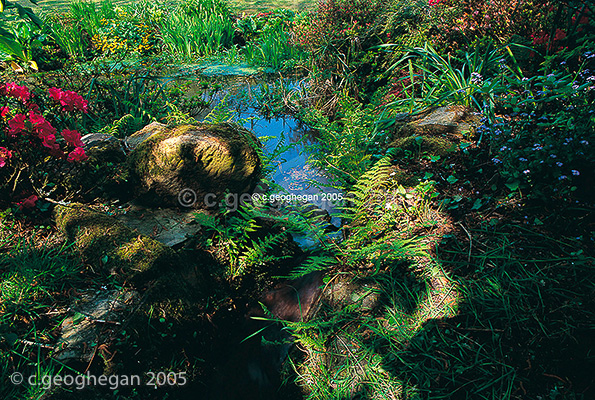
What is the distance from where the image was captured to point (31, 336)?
190 centimetres

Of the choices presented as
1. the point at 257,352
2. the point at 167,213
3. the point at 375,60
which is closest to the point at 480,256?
the point at 257,352

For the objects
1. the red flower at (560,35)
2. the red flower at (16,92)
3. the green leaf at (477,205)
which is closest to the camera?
the green leaf at (477,205)

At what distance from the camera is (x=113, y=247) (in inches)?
95.2

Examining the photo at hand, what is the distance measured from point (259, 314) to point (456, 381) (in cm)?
158

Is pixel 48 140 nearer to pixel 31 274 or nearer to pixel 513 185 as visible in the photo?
pixel 31 274

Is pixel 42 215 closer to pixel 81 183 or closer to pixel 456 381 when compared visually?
pixel 81 183

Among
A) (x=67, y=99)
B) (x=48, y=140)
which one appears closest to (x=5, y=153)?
(x=48, y=140)

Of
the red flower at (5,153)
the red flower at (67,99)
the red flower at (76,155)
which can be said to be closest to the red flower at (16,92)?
the red flower at (67,99)

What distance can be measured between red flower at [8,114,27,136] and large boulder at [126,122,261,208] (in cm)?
89

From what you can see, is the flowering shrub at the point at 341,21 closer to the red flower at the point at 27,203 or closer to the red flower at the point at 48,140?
the red flower at the point at 48,140

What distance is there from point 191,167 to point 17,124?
127 cm

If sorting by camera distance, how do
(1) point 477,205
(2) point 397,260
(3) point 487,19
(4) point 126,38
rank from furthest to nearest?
(4) point 126,38 → (3) point 487,19 → (1) point 477,205 → (2) point 397,260

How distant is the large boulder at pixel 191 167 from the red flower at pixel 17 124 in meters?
0.89

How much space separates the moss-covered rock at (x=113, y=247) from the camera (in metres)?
2.35
